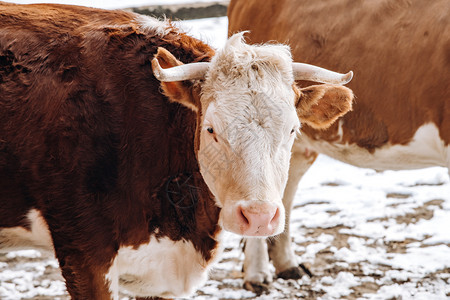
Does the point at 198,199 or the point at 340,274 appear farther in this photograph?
the point at 340,274

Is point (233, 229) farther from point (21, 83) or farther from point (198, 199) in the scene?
point (21, 83)

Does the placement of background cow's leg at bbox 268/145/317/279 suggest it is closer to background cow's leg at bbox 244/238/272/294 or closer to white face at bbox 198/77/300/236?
background cow's leg at bbox 244/238/272/294

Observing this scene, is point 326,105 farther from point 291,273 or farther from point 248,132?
point 291,273

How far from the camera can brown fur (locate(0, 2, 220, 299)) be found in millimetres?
2896

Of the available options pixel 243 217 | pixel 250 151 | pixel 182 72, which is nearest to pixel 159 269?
pixel 243 217

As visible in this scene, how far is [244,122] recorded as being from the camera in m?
2.59

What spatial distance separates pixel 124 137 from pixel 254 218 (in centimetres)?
82

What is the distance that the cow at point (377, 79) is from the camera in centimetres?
396

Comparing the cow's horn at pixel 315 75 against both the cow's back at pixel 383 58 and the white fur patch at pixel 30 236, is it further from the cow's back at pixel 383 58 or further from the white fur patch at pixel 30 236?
the white fur patch at pixel 30 236

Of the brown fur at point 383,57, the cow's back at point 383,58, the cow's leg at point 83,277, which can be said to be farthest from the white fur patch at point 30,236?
the brown fur at point 383,57

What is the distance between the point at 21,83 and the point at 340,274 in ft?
8.63

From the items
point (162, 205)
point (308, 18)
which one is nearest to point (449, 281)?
point (308, 18)

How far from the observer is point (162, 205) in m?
3.05

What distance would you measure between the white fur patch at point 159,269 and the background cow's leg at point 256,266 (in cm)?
121
